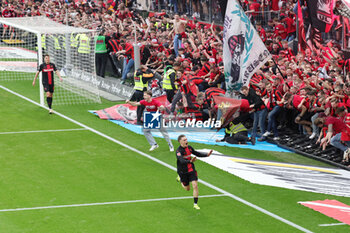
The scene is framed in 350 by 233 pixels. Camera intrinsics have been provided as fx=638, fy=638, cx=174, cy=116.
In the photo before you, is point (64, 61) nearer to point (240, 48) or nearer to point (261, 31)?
point (261, 31)

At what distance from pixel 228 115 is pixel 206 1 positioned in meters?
13.3

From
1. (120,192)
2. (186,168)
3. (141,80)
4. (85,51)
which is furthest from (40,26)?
(186,168)

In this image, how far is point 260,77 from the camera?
2131 centimetres

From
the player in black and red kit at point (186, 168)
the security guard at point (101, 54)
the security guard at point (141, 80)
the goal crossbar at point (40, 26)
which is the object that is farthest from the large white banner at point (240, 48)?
the security guard at point (101, 54)

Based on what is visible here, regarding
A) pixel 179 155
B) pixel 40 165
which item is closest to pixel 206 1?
pixel 40 165

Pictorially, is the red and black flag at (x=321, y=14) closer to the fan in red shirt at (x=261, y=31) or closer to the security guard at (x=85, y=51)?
the fan in red shirt at (x=261, y=31)

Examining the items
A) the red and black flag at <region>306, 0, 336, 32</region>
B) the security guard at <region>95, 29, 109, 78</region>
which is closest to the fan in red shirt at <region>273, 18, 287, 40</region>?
the red and black flag at <region>306, 0, 336, 32</region>

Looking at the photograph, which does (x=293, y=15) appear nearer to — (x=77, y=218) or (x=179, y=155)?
(x=179, y=155)

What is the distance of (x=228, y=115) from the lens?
797 inches

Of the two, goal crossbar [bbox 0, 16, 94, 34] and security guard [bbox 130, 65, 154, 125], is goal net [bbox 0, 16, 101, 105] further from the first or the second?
security guard [bbox 130, 65, 154, 125]

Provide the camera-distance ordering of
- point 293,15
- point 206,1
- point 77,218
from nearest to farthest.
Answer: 1. point 77,218
2. point 293,15
3. point 206,1

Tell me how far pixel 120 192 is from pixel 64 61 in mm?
15413

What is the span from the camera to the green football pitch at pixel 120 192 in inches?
531

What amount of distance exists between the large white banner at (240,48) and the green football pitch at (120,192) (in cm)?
242
